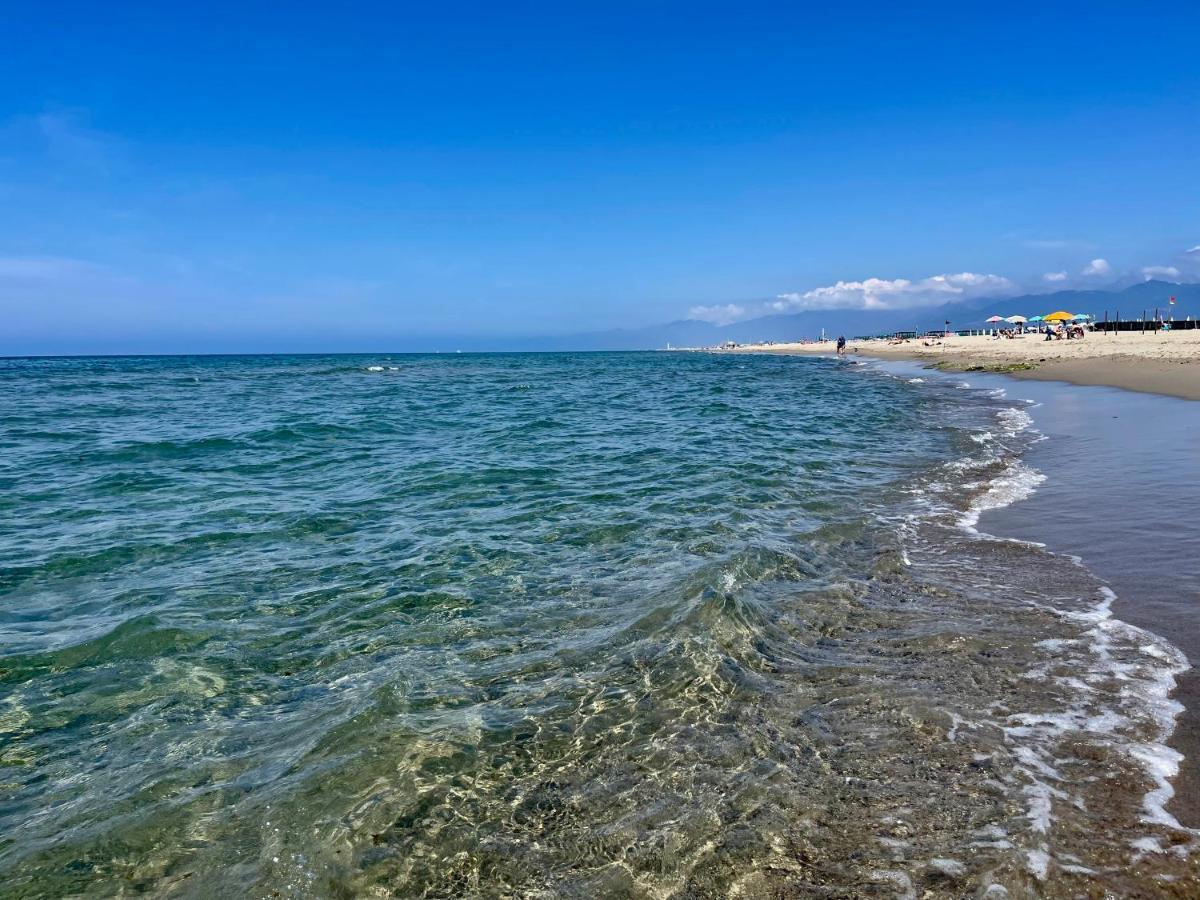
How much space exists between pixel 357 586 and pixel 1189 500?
10.8 metres

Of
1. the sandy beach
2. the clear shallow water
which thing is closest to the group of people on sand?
the sandy beach

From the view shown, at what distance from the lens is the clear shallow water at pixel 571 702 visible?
11.3 ft

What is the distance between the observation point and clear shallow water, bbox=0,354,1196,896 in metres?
3.44

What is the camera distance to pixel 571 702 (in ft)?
16.3

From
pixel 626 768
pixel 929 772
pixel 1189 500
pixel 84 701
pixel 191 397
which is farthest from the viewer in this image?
pixel 191 397

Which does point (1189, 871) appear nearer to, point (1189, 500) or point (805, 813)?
point (805, 813)

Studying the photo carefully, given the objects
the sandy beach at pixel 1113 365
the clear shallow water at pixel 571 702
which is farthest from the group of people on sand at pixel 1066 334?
the clear shallow water at pixel 571 702

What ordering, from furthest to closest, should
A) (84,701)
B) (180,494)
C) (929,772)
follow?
(180,494)
(84,701)
(929,772)

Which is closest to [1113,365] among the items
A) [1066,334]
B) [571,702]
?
[1066,334]

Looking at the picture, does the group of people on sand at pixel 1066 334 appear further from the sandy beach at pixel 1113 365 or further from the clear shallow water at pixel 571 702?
the clear shallow water at pixel 571 702

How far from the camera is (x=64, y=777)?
4277 mm

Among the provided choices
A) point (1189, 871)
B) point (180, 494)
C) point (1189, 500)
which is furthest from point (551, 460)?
point (1189, 871)

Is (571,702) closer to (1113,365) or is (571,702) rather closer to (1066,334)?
(1113,365)

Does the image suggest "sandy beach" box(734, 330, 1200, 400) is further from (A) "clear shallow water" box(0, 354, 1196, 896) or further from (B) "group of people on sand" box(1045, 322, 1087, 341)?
(A) "clear shallow water" box(0, 354, 1196, 896)
